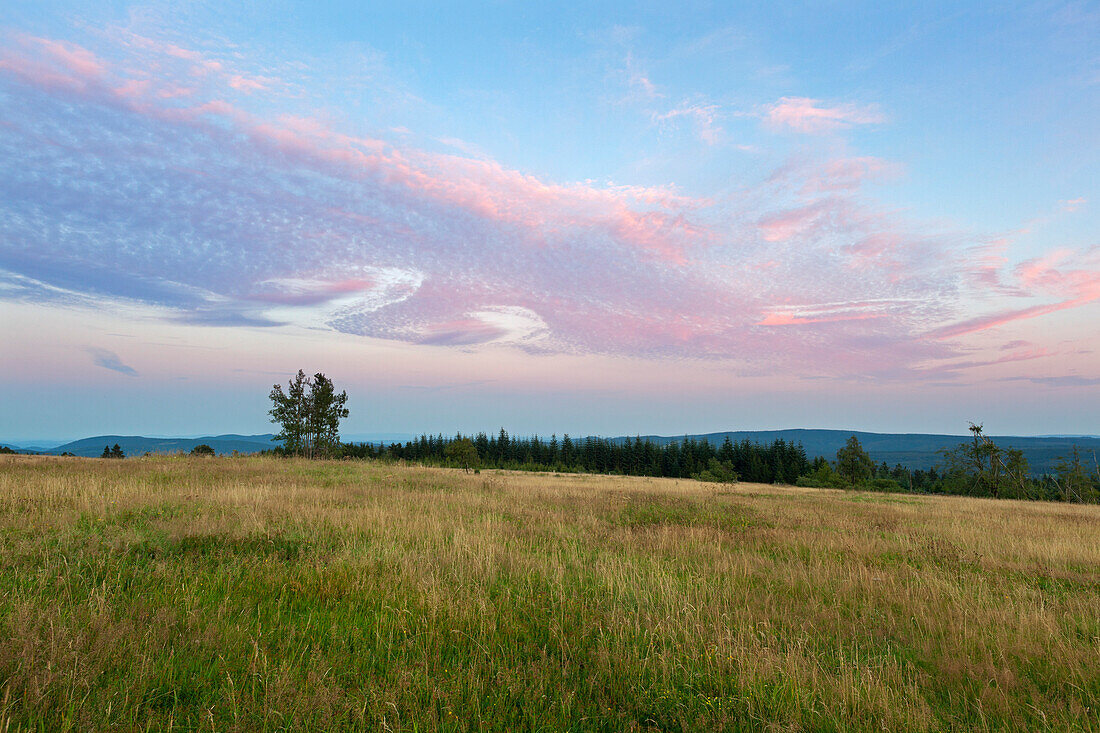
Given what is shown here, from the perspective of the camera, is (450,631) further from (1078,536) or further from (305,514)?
(1078,536)

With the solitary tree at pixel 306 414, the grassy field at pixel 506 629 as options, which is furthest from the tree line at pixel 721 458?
the grassy field at pixel 506 629

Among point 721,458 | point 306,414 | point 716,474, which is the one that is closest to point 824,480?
point 716,474

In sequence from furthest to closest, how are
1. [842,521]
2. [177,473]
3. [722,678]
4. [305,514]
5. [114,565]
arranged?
[177,473]
[842,521]
[305,514]
[114,565]
[722,678]

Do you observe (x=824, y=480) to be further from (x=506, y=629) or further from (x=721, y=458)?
(x=506, y=629)

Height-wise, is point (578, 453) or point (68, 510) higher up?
point (68, 510)

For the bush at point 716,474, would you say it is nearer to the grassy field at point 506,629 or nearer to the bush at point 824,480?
the bush at point 824,480

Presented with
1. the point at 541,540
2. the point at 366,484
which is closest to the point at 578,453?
the point at 366,484

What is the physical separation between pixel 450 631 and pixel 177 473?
1630 centimetres

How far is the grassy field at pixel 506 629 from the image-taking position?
3.32 m

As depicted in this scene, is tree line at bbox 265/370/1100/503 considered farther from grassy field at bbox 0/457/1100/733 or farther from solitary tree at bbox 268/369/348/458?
grassy field at bbox 0/457/1100/733

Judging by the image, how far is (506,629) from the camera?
4723mm

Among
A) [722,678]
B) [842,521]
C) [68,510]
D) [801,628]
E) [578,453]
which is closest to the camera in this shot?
[722,678]

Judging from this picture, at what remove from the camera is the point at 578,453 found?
122m

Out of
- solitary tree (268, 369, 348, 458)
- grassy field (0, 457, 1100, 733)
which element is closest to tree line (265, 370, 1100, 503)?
solitary tree (268, 369, 348, 458)
